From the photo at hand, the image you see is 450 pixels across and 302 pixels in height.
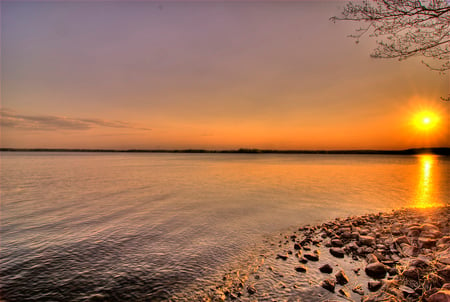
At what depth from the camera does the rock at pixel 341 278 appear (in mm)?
5713

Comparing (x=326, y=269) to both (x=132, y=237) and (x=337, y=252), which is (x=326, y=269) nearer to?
(x=337, y=252)

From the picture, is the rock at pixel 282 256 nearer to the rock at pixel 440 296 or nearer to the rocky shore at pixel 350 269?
the rocky shore at pixel 350 269

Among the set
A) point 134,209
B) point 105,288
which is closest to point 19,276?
point 105,288

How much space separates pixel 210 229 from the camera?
1054cm

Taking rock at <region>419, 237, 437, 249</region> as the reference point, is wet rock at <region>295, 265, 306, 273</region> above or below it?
below

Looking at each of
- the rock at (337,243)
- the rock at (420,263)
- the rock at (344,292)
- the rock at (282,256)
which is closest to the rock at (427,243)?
the rock at (420,263)

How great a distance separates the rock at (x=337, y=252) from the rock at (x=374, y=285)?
1.73 m

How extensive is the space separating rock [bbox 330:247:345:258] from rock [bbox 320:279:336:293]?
1.84 meters

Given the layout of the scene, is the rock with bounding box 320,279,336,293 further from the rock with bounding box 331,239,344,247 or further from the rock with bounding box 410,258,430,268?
the rock with bounding box 331,239,344,247

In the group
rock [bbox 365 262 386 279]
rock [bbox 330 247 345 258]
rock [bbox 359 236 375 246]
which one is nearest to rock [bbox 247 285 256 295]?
rock [bbox 365 262 386 279]

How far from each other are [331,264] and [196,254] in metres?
4.42

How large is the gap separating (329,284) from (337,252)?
84.1 inches

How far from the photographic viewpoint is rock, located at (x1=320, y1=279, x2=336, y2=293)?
543 cm

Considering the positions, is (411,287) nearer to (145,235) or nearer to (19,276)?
(145,235)
